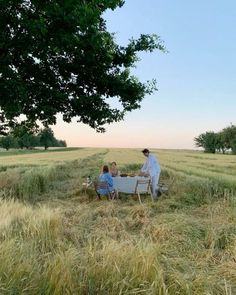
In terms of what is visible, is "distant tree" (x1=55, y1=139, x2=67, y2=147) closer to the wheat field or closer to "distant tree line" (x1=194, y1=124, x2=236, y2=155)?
"distant tree line" (x1=194, y1=124, x2=236, y2=155)

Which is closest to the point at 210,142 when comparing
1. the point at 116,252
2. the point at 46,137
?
the point at 46,137

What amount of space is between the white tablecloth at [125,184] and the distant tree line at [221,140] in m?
98.5

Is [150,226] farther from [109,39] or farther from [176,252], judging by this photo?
[109,39]

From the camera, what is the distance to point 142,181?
53.2ft

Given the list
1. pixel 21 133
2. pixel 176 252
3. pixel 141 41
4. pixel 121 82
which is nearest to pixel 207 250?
pixel 176 252

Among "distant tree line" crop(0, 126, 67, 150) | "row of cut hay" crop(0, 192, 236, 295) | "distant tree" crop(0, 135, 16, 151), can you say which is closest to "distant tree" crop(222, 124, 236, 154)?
"distant tree line" crop(0, 126, 67, 150)

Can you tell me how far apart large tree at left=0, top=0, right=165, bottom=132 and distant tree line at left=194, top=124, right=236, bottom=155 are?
326 ft

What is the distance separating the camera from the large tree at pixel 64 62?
12.6m

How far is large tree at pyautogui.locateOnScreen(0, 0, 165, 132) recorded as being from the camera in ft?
41.4

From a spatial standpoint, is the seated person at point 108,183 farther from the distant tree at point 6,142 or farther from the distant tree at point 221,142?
the distant tree at point 6,142

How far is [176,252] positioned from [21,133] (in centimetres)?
1260

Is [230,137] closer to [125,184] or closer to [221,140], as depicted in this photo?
[221,140]

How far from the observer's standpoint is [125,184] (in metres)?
16.6

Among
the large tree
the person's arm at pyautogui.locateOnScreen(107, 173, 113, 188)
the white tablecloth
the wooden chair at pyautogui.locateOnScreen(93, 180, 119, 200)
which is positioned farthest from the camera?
the white tablecloth
